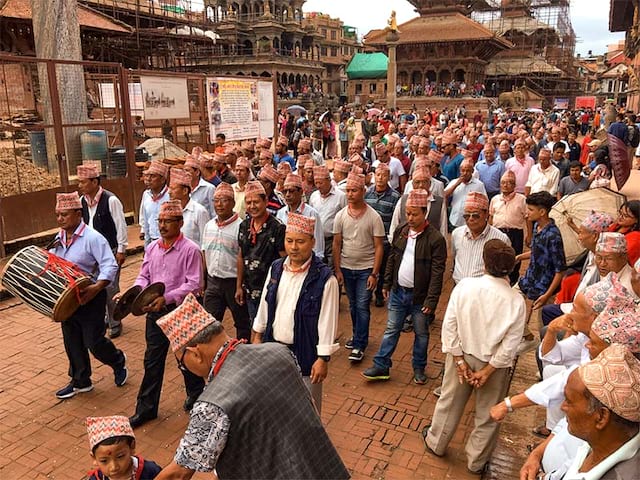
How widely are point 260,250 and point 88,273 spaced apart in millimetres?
1577

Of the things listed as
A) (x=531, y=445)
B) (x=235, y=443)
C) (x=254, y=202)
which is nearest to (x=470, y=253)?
(x=531, y=445)

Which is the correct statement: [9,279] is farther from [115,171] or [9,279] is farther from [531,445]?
[115,171]

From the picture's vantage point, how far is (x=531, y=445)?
13.5 ft

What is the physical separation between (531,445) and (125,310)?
11.4 ft

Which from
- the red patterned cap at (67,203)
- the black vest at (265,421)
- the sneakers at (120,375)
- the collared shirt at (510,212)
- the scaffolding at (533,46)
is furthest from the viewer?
the scaffolding at (533,46)

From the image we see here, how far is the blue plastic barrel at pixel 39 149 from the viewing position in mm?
9977

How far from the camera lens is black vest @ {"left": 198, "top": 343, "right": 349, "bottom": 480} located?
2193 millimetres

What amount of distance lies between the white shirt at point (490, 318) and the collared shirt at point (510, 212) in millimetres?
3026

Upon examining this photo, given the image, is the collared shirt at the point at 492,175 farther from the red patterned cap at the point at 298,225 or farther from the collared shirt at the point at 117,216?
the red patterned cap at the point at 298,225

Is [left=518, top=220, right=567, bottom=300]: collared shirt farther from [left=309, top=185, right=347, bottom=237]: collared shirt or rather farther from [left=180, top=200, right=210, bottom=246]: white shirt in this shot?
[left=180, top=200, right=210, bottom=246]: white shirt

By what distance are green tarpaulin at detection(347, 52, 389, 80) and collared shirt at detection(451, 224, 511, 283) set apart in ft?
186

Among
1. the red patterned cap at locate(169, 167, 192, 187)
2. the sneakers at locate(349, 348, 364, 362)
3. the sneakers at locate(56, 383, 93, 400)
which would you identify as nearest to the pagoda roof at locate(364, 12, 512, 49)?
the red patterned cap at locate(169, 167, 192, 187)

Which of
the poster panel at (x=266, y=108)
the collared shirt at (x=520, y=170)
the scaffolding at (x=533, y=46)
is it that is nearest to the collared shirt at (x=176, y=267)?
the collared shirt at (x=520, y=170)

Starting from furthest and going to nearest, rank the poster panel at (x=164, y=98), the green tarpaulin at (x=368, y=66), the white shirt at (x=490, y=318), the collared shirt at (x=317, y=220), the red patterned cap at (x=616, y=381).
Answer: the green tarpaulin at (x=368, y=66)
the poster panel at (x=164, y=98)
the collared shirt at (x=317, y=220)
the white shirt at (x=490, y=318)
the red patterned cap at (x=616, y=381)
